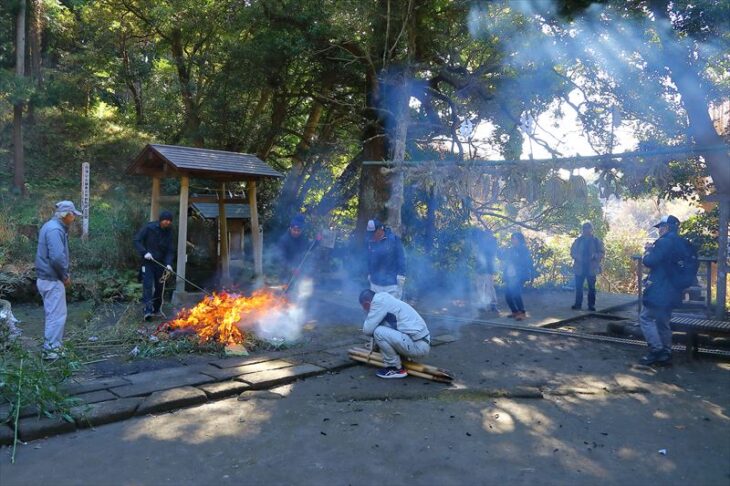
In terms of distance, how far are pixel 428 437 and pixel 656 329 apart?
4404 mm

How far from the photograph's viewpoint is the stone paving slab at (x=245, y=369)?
21.7 feet

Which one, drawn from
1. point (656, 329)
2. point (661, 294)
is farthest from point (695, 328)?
point (661, 294)

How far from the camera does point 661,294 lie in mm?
7328

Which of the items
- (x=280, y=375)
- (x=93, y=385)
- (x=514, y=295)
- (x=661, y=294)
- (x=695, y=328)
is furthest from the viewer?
(x=514, y=295)

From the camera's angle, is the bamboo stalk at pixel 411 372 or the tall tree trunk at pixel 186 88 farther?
the tall tree trunk at pixel 186 88

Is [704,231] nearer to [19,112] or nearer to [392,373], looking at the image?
[392,373]

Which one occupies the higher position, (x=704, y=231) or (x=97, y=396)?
(x=704, y=231)

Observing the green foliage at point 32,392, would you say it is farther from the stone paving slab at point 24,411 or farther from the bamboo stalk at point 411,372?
the bamboo stalk at point 411,372

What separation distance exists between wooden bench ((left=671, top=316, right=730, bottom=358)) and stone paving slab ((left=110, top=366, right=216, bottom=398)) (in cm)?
673

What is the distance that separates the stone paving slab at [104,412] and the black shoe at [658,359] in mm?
6710

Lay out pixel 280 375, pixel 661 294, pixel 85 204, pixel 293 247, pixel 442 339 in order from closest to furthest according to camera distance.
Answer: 1. pixel 280 375
2. pixel 661 294
3. pixel 442 339
4. pixel 293 247
5. pixel 85 204

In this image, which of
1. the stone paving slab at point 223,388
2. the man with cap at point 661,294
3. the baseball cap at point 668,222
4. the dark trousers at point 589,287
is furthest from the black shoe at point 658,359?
the stone paving slab at point 223,388

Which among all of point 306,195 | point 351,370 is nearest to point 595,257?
point 351,370

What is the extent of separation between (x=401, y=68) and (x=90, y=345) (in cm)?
946
